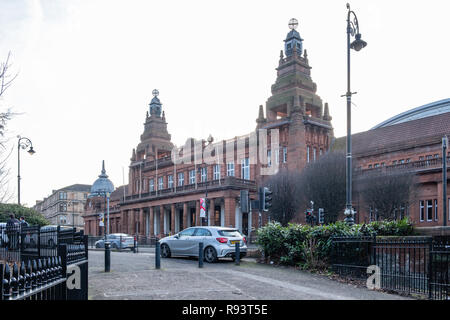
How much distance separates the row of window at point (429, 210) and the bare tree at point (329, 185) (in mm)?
10109

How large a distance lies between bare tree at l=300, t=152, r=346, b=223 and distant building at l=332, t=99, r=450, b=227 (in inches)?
122

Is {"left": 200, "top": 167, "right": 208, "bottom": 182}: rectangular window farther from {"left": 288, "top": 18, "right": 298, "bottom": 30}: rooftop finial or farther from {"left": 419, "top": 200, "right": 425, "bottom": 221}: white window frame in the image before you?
{"left": 419, "top": 200, "right": 425, "bottom": 221}: white window frame

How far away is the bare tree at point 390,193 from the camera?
36.9 meters

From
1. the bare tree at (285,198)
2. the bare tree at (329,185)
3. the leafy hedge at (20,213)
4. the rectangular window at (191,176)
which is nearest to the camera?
the leafy hedge at (20,213)

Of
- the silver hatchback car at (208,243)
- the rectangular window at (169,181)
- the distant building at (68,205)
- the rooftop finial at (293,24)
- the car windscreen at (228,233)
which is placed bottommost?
the distant building at (68,205)

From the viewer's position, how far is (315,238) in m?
15.4

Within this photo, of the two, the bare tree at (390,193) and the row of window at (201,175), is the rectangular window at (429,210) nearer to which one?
the bare tree at (390,193)

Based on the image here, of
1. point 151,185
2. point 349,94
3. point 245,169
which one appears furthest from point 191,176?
point 349,94

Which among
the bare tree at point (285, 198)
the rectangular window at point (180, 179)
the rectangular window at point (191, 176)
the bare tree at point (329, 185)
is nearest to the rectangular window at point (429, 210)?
the bare tree at point (329, 185)

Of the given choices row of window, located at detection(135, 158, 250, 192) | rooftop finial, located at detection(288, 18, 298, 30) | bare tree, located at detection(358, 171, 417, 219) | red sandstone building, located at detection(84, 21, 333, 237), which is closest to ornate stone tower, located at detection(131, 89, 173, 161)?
row of window, located at detection(135, 158, 250, 192)

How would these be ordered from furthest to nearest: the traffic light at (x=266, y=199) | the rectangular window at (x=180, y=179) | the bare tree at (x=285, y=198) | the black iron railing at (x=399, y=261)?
the rectangular window at (x=180, y=179) < the bare tree at (x=285, y=198) < the traffic light at (x=266, y=199) < the black iron railing at (x=399, y=261)

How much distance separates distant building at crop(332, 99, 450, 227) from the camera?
41688 millimetres

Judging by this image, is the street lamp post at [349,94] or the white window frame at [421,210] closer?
the street lamp post at [349,94]
